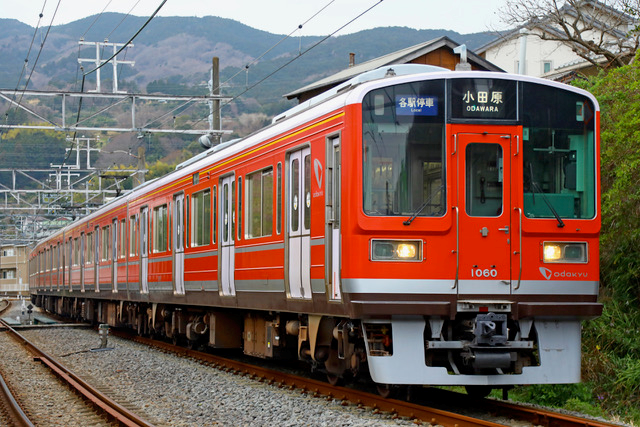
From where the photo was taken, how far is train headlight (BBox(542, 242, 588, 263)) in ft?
26.7

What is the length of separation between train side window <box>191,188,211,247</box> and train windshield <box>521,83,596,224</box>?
588 centimetres

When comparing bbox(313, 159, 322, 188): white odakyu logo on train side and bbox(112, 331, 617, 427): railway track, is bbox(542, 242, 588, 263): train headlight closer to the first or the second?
bbox(112, 331, 617, 427): railway track

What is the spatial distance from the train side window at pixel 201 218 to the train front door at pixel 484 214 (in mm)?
5655

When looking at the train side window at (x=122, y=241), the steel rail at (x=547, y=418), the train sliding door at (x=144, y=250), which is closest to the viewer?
the steel rail at (x=547, y=418)

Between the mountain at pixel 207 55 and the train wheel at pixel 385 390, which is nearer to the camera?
the train wheel at pixel 385 390

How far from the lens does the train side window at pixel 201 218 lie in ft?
42.9

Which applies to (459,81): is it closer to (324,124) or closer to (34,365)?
(324,124)

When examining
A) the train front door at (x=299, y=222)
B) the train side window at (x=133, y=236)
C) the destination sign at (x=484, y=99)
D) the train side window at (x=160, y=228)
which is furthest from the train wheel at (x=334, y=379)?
the train side window at (x=133, y=236)

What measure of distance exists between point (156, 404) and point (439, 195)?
154 inches

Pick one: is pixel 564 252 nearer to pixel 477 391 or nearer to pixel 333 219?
pixel 477 391

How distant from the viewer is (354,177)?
26.0 ft

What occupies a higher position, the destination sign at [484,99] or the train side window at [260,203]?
the destination sign at [484,99]

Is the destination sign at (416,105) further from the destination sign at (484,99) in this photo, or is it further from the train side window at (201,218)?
the train side window at (201,218)

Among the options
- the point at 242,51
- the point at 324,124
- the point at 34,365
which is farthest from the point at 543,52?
the point at 242,51
